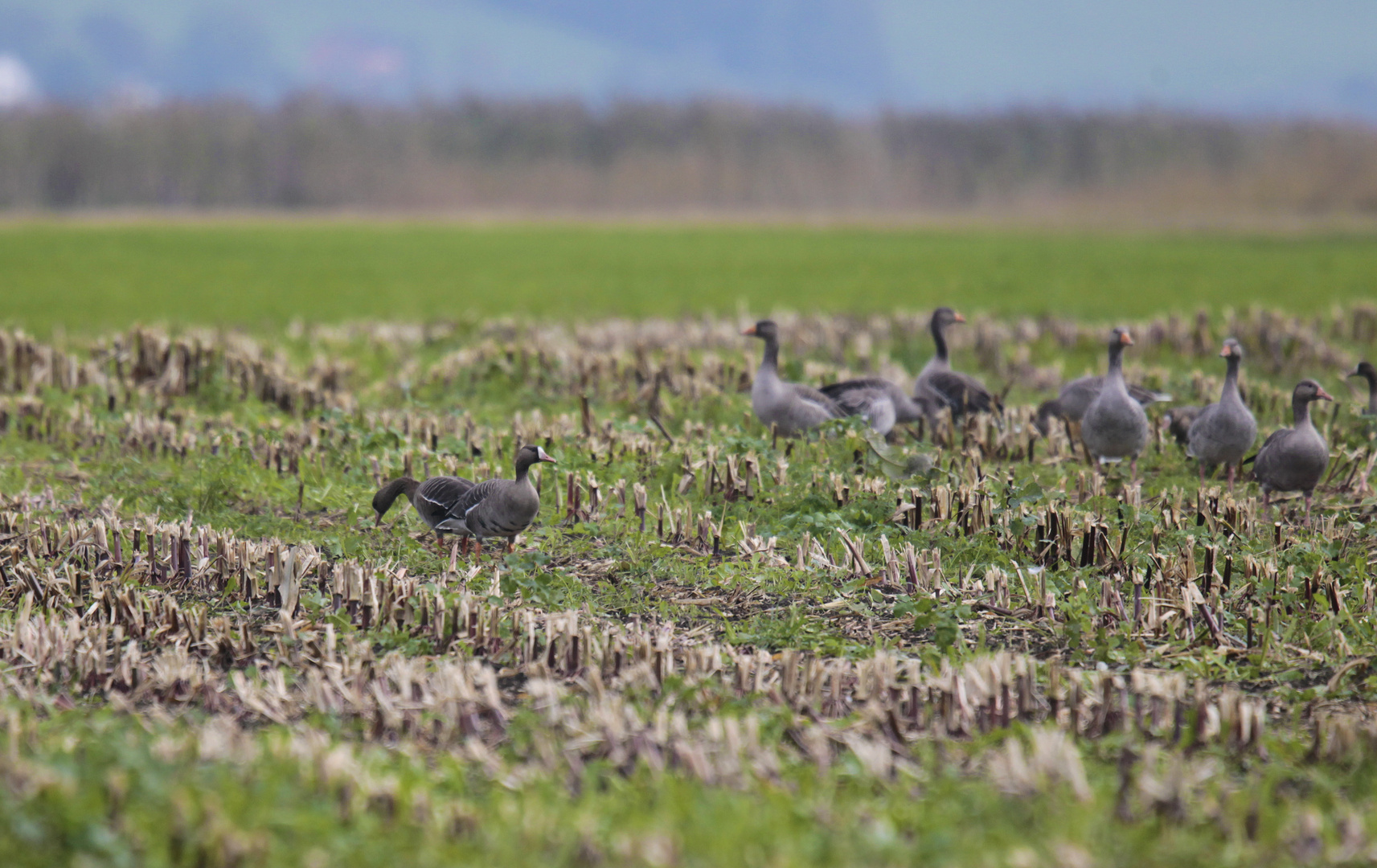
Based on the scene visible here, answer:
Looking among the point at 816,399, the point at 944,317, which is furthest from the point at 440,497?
the point at 944,317

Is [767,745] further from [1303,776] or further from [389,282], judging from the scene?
[389,282]

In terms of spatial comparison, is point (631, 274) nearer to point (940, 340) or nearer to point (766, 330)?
point (940, 340)

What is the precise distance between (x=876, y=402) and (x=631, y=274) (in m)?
25.1

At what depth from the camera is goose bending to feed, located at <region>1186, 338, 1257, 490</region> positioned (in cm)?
966

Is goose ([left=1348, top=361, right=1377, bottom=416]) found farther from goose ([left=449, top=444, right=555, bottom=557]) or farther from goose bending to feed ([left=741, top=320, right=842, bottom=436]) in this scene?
goose ([left=449, top=444, right=555, bottom=557])

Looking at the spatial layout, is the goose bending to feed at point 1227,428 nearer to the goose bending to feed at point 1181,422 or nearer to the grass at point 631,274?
the goose bending to feed at point 1181,422

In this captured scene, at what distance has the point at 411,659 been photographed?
6117 millimetres

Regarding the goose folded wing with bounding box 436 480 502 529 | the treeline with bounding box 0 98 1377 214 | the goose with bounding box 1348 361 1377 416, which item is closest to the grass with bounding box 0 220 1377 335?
the goose with bounding box 1348 361 1377 416

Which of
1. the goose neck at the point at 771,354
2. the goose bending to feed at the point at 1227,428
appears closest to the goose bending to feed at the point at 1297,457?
the goose bending to feed at the point at 1227,428

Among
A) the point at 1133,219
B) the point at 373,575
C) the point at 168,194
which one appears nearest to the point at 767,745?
the point at 373,575

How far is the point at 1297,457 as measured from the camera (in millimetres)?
A: 8789

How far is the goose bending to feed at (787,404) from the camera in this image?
1114cm

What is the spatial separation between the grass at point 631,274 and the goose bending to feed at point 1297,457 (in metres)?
14.5

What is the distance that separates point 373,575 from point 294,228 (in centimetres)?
6332
